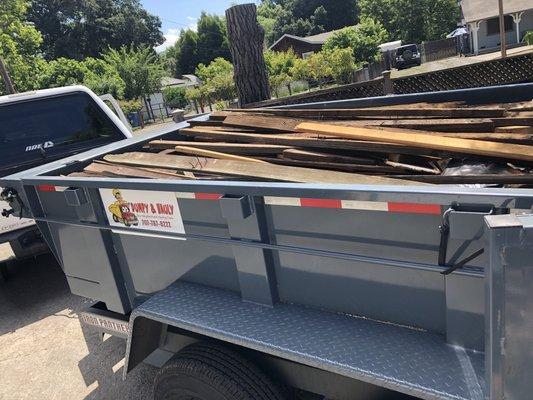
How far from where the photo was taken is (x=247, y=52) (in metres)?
7.52

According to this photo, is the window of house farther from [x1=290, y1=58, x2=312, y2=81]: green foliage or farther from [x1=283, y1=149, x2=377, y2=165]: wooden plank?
[x1=283, y1=149, x2=377, y2=165]: wooden plank

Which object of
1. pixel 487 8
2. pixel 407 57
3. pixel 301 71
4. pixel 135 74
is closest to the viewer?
pixel 301 71

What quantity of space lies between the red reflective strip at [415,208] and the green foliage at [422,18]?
60.5m

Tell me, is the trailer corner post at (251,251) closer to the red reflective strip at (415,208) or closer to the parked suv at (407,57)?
the red reflective strip at (415,208)

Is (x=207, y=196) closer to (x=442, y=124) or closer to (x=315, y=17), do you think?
(x=442, y=124)

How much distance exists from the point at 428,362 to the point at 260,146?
1.68 m

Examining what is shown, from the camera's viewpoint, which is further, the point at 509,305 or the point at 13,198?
the point at 13,198

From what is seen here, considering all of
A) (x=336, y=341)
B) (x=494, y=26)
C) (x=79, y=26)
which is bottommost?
(x=336, y=341)

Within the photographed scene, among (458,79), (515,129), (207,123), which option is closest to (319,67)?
(458,79)

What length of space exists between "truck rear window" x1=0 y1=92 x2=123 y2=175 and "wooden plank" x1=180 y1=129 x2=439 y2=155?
3243mm

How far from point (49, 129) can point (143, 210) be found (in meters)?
4.18

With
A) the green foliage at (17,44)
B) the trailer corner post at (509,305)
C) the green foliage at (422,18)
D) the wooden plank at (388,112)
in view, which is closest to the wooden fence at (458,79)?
the wooden plank at (388,112)

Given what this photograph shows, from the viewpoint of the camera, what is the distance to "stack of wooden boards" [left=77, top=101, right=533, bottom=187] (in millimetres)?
2205

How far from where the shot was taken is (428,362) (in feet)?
5.55
